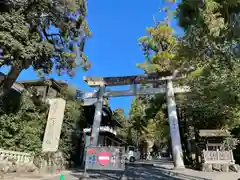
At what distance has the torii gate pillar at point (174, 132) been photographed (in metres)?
15.2

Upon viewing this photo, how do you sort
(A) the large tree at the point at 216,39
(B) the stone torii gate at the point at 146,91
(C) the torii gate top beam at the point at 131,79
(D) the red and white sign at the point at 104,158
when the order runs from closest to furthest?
(A) the large tree at the point at 216,39
(D) the red and white sign at the point at 104,158
(B) the stone torii gate at the point at 146,91
(C) the torii gate top beam at the point at 131,79

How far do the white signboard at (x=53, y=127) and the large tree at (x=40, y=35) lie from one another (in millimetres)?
2361

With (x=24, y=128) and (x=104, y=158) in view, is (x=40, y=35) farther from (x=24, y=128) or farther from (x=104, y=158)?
(x=104, y=158)

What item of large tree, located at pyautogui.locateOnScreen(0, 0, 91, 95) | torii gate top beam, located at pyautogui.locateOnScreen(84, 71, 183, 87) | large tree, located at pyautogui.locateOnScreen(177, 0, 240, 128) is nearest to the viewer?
large tree, located at pyautogui.locateOnScreen(177, 0, 240, 128)

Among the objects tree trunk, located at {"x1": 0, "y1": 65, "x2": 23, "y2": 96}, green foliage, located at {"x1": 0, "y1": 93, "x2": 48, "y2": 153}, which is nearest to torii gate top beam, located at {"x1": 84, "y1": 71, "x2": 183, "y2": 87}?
green foliage, located at {"x1": 0, "y1": 93, "x2": 48, "y2": 153}

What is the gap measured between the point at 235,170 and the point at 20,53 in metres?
14.9

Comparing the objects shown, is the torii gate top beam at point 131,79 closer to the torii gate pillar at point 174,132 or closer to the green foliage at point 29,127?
the torii gate pillar at point 174,132

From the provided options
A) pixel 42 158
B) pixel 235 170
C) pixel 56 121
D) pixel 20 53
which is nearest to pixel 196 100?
pixel 235 170

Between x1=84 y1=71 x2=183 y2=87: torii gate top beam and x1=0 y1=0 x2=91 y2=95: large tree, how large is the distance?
4.93 meters

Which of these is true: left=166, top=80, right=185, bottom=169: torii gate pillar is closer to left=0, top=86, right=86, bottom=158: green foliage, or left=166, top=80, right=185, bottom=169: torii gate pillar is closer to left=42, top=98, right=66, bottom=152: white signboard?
left=0, top=86, right=86, bottom=158: green foliage

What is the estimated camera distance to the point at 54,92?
17906 mm

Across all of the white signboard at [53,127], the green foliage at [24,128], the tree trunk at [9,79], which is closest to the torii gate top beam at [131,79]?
the white signboard at [53,127]

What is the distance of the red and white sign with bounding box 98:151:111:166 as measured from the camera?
28.5 ft

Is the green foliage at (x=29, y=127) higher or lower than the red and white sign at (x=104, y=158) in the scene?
higher
